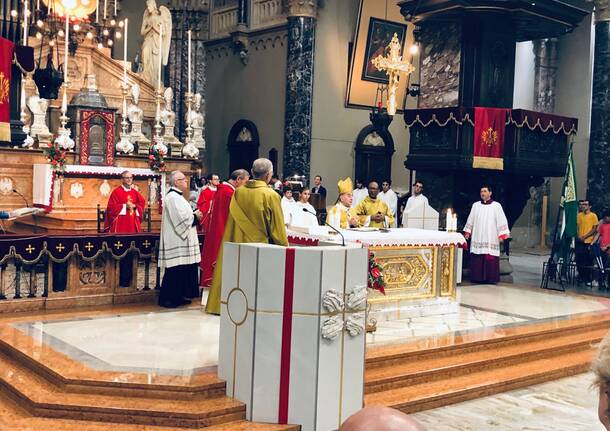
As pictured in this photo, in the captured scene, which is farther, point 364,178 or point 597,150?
point 364,178

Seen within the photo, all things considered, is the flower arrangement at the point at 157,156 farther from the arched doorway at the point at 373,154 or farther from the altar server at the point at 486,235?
the arched doorway at the point at 373,154

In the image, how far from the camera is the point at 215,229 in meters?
8.69

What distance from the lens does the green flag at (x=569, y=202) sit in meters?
11.3

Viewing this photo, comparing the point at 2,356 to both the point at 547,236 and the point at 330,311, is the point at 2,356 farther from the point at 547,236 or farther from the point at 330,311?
the point at 547,236

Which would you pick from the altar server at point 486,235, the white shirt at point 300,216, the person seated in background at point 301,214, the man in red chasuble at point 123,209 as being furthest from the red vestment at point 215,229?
the altar server at point 486,235

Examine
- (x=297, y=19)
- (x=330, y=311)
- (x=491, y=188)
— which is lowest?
(x=330, y=311)

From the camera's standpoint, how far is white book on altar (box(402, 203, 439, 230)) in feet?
39.5

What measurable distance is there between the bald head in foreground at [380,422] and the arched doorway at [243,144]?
717 inches

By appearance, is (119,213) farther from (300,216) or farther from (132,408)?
(132,408)

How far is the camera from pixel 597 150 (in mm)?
13555

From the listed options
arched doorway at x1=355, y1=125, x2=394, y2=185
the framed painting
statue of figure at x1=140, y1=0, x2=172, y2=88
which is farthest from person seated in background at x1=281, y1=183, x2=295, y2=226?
statue of figure at x1=140, y1=0, x2=172, y2=88

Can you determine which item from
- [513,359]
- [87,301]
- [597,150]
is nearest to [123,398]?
[87,301]

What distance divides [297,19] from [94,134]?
6259 mm

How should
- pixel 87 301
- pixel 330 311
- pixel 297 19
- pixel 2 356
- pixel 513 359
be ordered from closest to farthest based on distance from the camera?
pixel 330 311 → pixel 2 356 → pixel 513 359 → pixel 87 301 → pixel 297 19
